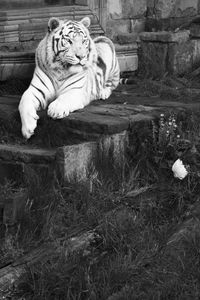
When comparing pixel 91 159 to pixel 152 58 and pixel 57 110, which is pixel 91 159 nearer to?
pixel 57 110

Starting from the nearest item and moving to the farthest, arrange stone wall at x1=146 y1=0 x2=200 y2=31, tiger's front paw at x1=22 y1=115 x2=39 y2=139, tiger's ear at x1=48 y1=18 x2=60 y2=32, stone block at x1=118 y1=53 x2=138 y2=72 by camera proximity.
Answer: tiger's front paw at x1=22 y1=115 x2=39 y2=139, tiger's ear at x1=48 y1=18 x2=60 y2=32, stone block at x1=118 y1=53 x2=138 y2=72, stone wall at x1=146 y1=0 x2=200 y2=31

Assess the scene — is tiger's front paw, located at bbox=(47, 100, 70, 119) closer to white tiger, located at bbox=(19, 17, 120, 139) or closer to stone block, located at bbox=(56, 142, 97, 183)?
white tiger, located at bbox=(19, 17, 120, 139)

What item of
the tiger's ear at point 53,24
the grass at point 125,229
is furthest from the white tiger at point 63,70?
the grass at point 125,229

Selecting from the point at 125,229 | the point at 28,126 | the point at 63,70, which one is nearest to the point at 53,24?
the point at 63,70

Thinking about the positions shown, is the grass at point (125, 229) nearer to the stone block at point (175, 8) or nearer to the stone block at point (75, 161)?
the stone block at point (75, 161)

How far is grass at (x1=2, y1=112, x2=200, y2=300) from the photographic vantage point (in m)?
3.90

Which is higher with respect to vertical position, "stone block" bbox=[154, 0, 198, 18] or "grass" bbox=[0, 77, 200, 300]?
"stone block" bbox=[154, 0, 198, 18]

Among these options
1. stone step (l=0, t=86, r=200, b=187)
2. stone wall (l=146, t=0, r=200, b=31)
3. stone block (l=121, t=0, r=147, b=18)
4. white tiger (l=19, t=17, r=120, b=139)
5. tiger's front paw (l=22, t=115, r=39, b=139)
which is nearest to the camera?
stone step (l=0, t=86, r=200, b=187)

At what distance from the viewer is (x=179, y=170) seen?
530 cm

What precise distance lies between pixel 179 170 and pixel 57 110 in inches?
46.1

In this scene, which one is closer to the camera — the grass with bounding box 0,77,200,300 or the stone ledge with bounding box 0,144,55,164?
the grass with bounding box 0,77,200,300

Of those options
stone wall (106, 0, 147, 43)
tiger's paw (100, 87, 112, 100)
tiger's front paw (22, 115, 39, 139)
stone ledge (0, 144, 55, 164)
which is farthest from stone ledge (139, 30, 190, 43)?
stone ledge (0, 144, 55, 164)

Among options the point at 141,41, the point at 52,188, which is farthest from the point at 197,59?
the point at 52,188

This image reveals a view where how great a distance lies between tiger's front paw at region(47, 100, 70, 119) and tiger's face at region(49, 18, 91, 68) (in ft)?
1.55
